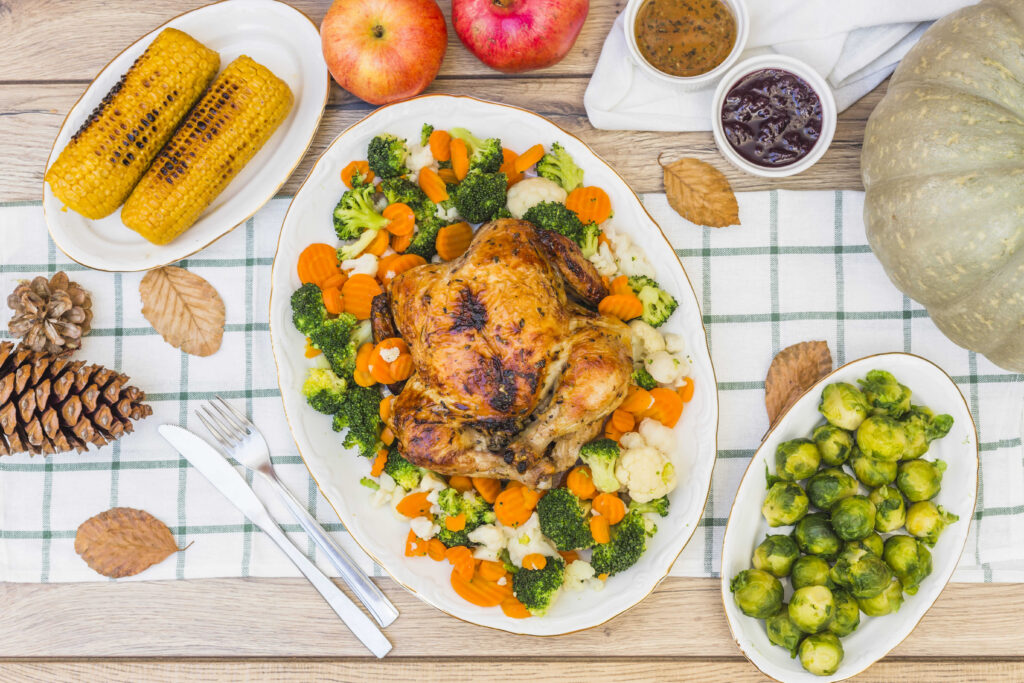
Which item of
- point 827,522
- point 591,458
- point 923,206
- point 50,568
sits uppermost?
point 923,206

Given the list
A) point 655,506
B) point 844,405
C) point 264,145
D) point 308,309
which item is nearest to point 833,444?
point 844,405

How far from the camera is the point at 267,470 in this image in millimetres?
3248

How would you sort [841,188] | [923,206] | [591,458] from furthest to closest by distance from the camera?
1. [841,188]
2. [591,458]
3. [923,206]

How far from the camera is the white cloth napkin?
10.0 ft

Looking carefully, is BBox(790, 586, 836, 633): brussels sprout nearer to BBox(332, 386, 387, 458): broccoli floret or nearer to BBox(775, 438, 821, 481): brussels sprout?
BBox(775, 438, 821, 481): brussels sprout

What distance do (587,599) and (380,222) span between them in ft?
6.07

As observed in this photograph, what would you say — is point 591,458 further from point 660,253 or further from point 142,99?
point 142,99

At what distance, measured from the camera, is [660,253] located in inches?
120

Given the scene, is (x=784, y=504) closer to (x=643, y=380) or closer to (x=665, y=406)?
(x=665, y=406)

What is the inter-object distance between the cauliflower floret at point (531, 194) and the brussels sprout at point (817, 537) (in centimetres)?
172

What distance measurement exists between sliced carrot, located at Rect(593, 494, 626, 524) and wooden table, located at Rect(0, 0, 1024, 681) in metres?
0.56

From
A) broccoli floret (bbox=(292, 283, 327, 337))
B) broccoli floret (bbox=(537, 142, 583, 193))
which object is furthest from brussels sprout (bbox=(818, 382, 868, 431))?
broccoli floret (bbox=(292, 283, 327, 337))

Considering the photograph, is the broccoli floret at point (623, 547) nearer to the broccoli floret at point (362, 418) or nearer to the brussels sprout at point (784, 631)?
the brussels sprout at point (784, 631)

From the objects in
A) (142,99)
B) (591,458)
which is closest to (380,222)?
(142,99)
